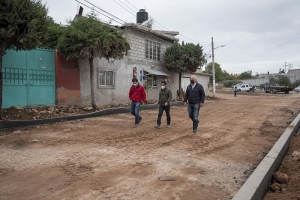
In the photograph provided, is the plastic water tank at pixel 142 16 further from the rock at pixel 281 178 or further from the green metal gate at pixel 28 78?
the rock at pixel 281 178

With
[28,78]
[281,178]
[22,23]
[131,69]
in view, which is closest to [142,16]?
[131,69]

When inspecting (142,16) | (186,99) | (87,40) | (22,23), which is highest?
(142,16)

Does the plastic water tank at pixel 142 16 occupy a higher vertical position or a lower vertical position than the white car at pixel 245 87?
higher

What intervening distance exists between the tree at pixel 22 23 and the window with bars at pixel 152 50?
12.2m

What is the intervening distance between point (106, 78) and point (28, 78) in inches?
224

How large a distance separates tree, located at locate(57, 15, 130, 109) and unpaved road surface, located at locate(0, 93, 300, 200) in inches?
191

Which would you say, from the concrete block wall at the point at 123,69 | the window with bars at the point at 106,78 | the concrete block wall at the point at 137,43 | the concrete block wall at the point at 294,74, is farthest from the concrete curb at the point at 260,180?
the concrete block wall at the point at 294,74

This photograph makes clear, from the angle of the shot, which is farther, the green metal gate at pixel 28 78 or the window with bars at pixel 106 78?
the window with bars at pixel 106 78

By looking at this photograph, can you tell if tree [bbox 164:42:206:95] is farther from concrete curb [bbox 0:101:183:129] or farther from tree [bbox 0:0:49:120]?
tree [bbox 0:0:49:120]

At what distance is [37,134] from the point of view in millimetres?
7660

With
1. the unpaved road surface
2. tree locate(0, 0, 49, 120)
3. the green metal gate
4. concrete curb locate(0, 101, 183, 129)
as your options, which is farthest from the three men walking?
the green metal gate

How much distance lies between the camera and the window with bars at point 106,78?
15626 mm

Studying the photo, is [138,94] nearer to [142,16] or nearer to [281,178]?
[281,178]

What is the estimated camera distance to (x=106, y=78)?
16.1 m
